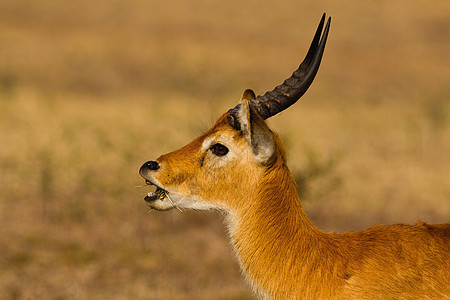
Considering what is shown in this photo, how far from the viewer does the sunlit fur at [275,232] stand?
528 centimetres

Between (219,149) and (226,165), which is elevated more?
(219,149)

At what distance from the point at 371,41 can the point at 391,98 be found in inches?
466

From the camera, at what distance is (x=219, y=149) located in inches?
219

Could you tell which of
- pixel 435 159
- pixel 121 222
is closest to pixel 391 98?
pixel 435 159

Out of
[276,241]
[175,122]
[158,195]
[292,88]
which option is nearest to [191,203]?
[158,195]

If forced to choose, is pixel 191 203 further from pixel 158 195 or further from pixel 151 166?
pixel 151 166

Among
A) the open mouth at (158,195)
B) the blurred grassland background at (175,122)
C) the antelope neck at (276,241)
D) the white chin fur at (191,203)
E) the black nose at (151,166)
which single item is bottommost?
the antelope neck at (276,241)

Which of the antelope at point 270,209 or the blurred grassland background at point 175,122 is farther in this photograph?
the blurred grassland background at point 175,122

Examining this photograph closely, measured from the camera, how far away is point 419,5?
4494 cm

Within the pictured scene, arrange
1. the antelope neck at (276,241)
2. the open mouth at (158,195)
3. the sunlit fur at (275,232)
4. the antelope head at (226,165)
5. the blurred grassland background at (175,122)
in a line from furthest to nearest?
the blurred grassland background at (175,122) → the open mouth at (158,195) → the antelope head at (226,165) → the antelope neck at (276,241) → the sunlit fur at (275,232)

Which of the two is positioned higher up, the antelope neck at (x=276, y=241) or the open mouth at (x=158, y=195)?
the open mouth at (x=158, y=195)

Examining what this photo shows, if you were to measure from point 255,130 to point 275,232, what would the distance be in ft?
2.86

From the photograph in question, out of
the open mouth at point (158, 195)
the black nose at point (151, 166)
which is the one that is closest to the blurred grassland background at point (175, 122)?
the open mouth at point (158, 195)

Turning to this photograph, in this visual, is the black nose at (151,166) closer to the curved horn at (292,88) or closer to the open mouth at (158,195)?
the open mouth at (158,195)
